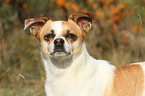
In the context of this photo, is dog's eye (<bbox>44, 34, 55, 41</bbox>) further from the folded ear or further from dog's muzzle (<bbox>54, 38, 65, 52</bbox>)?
the folded ear

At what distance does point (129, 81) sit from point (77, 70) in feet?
3.03

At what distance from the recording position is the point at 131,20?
9945 millimetres

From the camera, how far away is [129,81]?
396 centimetres

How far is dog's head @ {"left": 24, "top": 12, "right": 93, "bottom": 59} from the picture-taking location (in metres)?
3.74

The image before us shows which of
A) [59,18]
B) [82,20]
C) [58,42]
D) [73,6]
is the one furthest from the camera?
[59,18]

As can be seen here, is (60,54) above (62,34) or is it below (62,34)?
below

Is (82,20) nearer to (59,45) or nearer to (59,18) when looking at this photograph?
(59,45)

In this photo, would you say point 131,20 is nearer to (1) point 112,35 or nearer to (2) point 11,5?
(1) point 112,35

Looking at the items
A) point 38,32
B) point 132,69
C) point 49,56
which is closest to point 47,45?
point 49,56

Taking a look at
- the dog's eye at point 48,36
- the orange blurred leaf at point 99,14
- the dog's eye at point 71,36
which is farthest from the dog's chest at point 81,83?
the orange blurred leaf at point 99,14

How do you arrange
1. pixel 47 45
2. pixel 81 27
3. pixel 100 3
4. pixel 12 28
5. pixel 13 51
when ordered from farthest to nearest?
pixel 12 28
pixel 100 3
pixel 13 51
pixel 81 27
pixel 47 45

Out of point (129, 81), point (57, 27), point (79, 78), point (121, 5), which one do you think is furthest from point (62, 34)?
point (121, 5)

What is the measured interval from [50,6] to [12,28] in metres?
1.85

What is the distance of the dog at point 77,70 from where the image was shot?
3.75 metres
